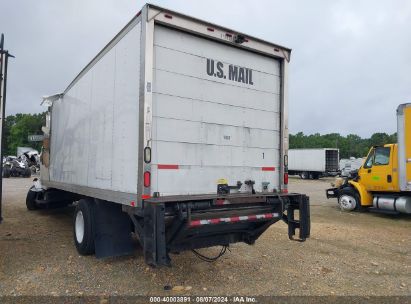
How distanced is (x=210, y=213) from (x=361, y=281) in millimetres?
2588

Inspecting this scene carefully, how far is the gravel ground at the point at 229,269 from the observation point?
4980mm

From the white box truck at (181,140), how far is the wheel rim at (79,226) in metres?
0.02

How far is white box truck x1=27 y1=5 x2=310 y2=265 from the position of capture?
4590 millimetres

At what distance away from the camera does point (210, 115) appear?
5273 mm

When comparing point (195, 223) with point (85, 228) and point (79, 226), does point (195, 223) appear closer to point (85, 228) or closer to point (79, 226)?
point (85, 228)

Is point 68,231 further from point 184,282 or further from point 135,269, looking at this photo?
point 184,282

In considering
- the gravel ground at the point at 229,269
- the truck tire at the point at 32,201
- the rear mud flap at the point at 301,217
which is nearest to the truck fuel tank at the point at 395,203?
the gravel ground at the point at 229,269

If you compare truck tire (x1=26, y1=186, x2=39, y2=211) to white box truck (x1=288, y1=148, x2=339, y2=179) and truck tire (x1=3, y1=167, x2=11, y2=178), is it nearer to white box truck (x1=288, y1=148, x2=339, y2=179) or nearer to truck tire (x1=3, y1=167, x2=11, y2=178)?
truck tire (x1=3, y1=167, x2=11, y2=178)

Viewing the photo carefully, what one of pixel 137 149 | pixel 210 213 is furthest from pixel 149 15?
pixel 210 213

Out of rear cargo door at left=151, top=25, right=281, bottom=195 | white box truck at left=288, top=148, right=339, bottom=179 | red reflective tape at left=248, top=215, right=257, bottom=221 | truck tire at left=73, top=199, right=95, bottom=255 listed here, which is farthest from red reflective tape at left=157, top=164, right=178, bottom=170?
white box truck at left=288, top=148, right=339, bottom=179

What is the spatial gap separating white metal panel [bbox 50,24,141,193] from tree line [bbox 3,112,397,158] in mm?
79123

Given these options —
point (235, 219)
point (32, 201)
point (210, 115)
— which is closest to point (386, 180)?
point (235, 219)

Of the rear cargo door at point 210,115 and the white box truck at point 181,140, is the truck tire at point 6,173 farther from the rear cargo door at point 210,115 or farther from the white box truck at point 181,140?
the rear cargo door at point 210,115

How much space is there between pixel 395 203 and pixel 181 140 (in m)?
9.35
